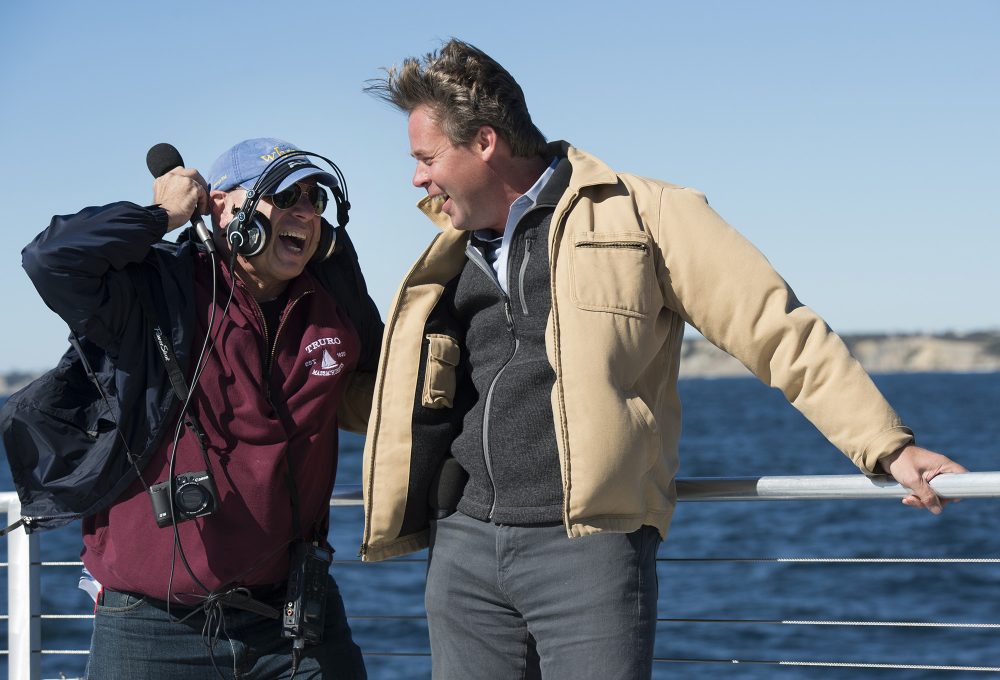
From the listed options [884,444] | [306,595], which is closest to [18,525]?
[306,595]

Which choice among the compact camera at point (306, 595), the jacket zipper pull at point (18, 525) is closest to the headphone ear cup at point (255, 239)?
the compact camera at point (306, 595)

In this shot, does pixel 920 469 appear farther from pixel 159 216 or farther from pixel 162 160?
pixel 162 160

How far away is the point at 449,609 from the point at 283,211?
102 cm

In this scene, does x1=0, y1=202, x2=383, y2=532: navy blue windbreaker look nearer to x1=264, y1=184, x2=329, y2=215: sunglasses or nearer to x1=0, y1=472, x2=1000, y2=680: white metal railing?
x1=264, y1=184, x2=329, y2=215: sunglasses

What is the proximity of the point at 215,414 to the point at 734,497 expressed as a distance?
1283mm

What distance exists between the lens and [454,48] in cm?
264

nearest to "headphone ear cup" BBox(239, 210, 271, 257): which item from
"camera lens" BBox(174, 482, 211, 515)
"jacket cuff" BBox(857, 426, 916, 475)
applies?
"camera lens" BBox(174, 482, 211, 515)

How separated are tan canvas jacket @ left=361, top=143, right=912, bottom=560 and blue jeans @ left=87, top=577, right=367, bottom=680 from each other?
0.40m

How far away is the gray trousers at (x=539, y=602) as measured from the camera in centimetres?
240

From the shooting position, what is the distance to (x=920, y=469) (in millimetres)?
2424

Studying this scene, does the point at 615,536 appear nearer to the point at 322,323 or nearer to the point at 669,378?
the point at 669,378

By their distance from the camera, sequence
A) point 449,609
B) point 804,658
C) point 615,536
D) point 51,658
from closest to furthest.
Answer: point 615,536 < point 449,609 < point 804,658 < point 51,658

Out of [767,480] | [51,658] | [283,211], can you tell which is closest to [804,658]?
[51,658]

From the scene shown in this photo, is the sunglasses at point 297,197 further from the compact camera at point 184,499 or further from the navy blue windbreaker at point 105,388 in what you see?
the compact camera at point 184,499
